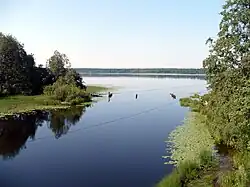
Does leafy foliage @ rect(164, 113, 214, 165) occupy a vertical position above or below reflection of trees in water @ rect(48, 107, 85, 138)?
above

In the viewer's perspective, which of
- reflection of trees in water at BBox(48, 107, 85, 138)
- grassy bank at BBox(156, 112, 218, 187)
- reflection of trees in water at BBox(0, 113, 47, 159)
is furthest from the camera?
reflection of trees in water at BBox(48, 107, 85, 138)

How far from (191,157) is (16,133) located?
19549 millimetres

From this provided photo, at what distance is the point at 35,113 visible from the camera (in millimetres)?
50531

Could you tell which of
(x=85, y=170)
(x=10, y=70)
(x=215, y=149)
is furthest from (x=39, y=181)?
(x=10, y=70)

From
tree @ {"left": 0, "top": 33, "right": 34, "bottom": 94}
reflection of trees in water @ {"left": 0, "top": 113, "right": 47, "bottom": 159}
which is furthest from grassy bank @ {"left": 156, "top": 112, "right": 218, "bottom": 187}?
tree @ {"left": 0, "top": 33, "right": 34, "bottom": 94}

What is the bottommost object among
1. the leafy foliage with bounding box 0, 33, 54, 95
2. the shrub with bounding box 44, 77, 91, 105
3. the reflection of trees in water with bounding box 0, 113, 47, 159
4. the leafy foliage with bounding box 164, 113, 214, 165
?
the reflection of trees in water with bounding box 0, 113, 47, 159

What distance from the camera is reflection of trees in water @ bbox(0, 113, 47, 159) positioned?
97.1 ft

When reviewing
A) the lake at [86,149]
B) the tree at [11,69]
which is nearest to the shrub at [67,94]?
the tree at [11,69]

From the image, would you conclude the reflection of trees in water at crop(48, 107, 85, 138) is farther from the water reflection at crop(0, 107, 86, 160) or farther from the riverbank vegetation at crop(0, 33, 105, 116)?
the riverbank vegetation at crop(0, 33, 105, 116)

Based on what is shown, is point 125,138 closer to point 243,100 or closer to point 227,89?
point 227,89

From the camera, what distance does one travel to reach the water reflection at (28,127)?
30641 millimetres

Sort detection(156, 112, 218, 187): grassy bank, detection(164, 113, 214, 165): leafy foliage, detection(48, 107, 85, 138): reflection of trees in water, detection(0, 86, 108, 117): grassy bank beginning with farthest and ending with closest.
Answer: detection(0, 86, 108, 117): grassy bank, detection(48, 107, 85, 138): reflection of trees in water, detection(164, 113, 214, 165): leafy foliage, detection(156, 112, 218, 187): grassy bank

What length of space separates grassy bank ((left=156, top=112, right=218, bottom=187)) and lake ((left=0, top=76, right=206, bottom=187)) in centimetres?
103

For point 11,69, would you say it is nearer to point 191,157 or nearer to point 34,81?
point 34,81
